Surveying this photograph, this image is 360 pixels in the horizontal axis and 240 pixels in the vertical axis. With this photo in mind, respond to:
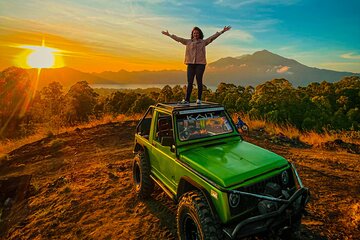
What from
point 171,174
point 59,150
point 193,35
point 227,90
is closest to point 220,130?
point 171,174

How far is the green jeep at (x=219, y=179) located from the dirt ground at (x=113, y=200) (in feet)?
2.95

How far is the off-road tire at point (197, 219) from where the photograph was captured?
307cm

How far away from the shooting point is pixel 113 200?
593cm

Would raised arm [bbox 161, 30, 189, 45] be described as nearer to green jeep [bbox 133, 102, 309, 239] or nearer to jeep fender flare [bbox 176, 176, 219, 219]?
green jeep [bbox 133, 102, 309, 239]

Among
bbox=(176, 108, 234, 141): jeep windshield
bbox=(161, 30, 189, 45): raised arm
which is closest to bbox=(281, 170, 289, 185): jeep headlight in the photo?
bbox=(176, 108, 234, 141): jeep windshield

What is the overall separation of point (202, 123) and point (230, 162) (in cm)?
132

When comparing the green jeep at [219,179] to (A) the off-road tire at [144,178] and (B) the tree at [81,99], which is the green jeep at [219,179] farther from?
(B) the tree at [81,99]

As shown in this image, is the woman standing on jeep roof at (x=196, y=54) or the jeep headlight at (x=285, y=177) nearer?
the jeep headlight at (x=285, y=177)

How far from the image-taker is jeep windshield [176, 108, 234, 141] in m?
4.57

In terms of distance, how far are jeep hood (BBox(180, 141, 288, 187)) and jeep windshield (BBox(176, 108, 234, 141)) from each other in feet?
1.04

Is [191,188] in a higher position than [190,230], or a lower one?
higher

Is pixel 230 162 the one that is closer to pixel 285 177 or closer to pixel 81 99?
pixel 285 177

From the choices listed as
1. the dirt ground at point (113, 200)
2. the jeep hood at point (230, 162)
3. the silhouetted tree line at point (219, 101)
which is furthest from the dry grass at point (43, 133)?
the jeep hood at point (230, 162)

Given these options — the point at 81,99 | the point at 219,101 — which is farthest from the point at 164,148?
the point at 81,99
